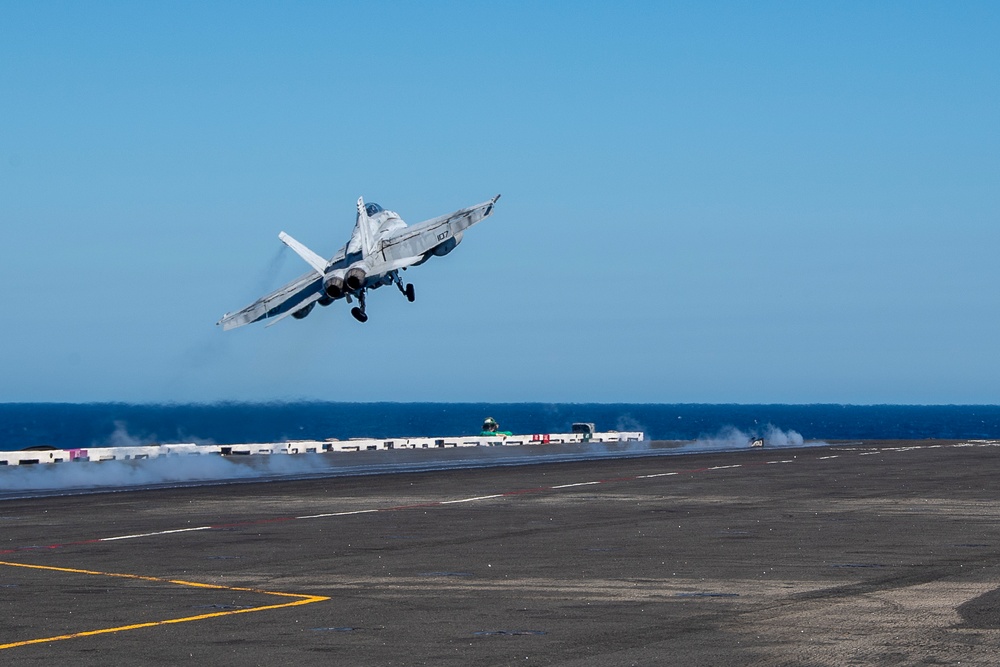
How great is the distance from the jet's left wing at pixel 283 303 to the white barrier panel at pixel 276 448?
621 inches

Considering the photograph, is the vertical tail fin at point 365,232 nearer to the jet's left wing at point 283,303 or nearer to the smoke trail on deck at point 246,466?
the jet's left wing at point 283,303

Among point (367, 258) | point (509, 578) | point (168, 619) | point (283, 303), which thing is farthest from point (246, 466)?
point (168, 619)

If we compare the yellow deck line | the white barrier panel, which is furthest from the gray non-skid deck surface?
the white barrier panel

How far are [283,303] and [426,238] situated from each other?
6.85m

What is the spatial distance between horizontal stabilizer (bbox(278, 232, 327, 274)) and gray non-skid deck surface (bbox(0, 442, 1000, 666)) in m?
9.83

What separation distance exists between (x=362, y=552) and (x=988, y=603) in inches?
497

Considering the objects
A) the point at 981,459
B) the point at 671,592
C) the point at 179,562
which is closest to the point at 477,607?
the point at 671,592

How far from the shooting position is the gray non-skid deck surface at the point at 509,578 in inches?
609

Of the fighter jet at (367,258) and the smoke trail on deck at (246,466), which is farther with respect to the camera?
the smoke trail on deck at (246,466)

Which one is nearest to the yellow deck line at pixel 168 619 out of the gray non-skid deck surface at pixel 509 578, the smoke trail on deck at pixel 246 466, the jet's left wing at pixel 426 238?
the gray non-skid deck surface at pixel 509 578

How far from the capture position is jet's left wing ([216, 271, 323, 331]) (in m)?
50.4

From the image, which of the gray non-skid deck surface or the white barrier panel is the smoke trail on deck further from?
the gray non-skid deck surface

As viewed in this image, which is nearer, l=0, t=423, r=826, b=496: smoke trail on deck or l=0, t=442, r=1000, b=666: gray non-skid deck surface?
l=0, t=442, r=1000, b=666: gray non-skid deck surface

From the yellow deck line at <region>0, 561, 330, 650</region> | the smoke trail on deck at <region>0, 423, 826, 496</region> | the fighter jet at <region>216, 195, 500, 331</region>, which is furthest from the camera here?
the smoke trail on deck at <region>0, 423, 826, 496</region>
